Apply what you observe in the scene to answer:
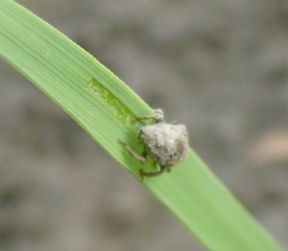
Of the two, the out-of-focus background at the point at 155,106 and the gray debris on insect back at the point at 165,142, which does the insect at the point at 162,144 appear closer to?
the gray debris on insect back at the point at 165,142

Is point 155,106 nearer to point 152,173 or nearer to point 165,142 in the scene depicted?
point 165,142

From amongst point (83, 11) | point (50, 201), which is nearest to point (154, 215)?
point (50, 201)

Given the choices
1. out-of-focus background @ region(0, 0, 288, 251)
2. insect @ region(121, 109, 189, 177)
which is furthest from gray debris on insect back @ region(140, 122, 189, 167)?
out-of-focus background @ region(0, 0, 288, 251)

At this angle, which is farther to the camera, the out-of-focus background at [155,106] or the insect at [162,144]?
the out-of-focus background at [155,106]

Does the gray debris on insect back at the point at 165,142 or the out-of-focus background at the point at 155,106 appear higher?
the out-of-focus background at the point at 155,106

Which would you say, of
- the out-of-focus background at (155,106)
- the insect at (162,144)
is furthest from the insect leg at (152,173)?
the out-of-focus background at (155,106)

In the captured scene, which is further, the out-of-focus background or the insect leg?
the out-of-focus background

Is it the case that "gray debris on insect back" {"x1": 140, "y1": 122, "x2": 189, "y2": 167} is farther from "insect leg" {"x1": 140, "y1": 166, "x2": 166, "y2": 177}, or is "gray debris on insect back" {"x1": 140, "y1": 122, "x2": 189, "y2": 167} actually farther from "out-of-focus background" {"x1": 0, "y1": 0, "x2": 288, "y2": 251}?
"out-of-focus background" {"x1": 0, "y1": 0, "x2": 288, "y2": 251}
